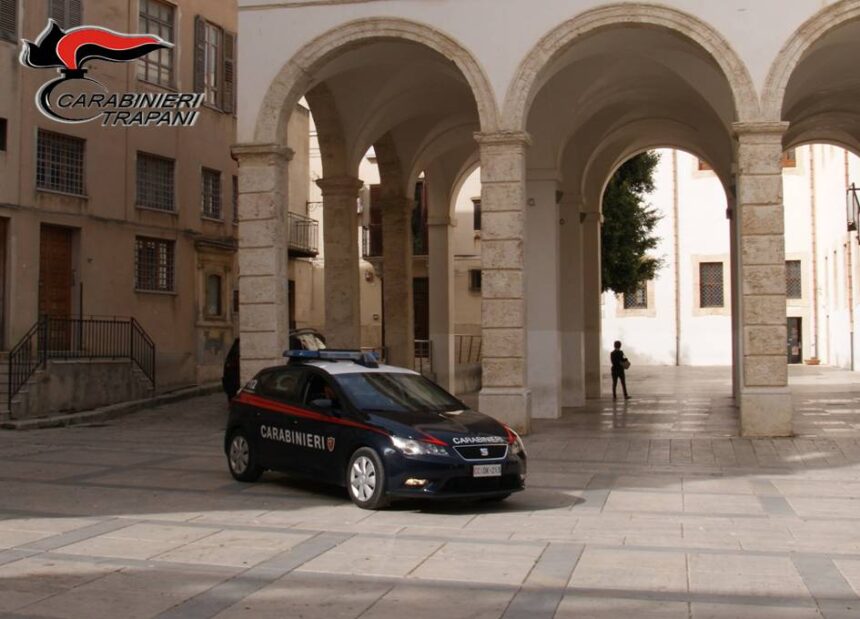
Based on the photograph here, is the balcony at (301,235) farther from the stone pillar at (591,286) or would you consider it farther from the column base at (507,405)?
the column base at (507,405)

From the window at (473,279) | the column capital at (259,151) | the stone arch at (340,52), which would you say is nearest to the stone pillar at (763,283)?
the stone arch at (340,52)

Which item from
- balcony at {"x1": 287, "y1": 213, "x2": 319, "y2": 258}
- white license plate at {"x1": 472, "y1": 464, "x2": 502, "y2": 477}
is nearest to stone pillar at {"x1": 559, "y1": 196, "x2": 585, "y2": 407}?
balcony at {"x1": 287, "y1": 213, "x2": 319, "y2": 258}

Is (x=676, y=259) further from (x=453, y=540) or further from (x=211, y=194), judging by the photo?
(x=453, y=540)

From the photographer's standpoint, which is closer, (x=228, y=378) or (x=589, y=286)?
(x=228, y=378)

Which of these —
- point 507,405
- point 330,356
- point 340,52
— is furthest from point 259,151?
point 330,356

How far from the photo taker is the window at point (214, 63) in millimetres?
27328

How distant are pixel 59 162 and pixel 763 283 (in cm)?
1559

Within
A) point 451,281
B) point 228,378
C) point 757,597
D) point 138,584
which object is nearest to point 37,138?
point 228,378

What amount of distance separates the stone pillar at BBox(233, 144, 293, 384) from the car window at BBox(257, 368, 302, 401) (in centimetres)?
519

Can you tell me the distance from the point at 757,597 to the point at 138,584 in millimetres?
4238

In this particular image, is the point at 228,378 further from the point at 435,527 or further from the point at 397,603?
the point at 397,603

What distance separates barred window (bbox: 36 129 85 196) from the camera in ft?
75.2

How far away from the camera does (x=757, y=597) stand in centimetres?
695

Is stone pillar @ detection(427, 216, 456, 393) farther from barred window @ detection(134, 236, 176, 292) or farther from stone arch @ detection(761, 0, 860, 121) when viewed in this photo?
stone arch @ detection(761, 0, 860, 121)
